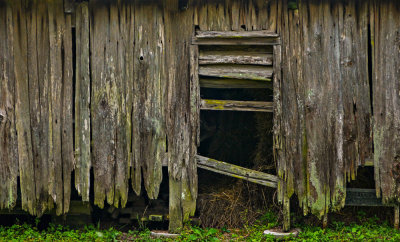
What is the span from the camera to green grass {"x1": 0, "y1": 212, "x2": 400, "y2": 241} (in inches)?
231

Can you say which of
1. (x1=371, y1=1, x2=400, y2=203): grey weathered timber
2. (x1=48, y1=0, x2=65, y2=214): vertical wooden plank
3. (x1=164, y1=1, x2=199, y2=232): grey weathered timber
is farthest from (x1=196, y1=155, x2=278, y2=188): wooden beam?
(x1=48, y1=0, x2=65, y2=214): vertical wooden plank

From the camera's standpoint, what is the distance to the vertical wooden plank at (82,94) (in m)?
6.07

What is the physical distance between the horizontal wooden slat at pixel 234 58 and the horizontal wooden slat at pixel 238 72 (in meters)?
0.07

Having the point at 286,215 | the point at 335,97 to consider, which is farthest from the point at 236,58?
the point at 286,215

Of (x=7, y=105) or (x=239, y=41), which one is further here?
(x=7, y=105)

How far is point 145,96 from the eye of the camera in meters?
6.07

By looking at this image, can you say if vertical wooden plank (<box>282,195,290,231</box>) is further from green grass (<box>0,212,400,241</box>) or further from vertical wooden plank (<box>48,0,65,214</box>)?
vertical wooden plank (<box>48,0,65,214</box>)

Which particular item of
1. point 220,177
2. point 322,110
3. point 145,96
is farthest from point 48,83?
point 322,110

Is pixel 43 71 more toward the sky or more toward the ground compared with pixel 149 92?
more toward the sky

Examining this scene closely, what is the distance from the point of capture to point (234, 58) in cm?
602

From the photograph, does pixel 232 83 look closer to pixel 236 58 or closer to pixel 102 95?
pixel 236 58

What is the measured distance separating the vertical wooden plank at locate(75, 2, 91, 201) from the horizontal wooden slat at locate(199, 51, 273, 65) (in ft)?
5.09

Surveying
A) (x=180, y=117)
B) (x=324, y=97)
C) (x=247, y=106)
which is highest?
(x=324, y=97)

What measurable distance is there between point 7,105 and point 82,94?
105 cm
